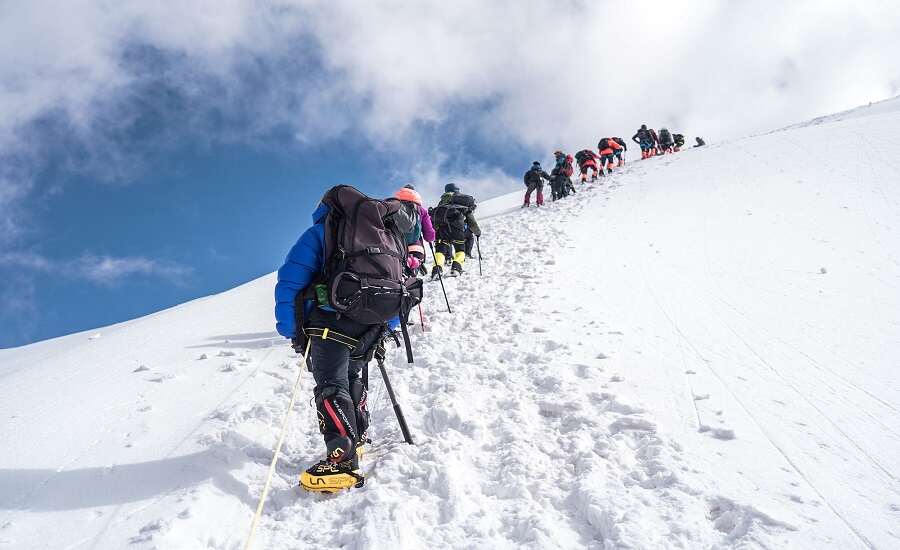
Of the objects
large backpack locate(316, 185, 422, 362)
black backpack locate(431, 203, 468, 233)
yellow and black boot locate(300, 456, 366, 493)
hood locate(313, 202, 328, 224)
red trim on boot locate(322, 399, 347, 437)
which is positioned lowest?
yellow and black boot locate(300, 456, 366, 493)

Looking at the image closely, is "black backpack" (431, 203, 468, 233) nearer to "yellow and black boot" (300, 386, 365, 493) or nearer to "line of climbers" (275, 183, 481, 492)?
"line of climbers" (275, 183, 481, 492)

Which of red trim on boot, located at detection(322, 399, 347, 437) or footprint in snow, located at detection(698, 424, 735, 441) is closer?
red trim on boot, located at detection(322, 399, 347, 437)

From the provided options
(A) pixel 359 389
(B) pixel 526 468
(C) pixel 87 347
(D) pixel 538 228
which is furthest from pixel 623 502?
(D) pixel 538 228

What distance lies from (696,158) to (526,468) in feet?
73.7

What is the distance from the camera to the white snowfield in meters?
2.71

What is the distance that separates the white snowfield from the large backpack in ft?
4.00

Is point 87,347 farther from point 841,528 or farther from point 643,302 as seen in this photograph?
point 841,528

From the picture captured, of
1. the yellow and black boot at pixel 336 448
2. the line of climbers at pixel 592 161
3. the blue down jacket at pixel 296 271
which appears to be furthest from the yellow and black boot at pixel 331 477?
the line of climbers at pixel 592 161

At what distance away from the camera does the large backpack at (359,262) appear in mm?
3199

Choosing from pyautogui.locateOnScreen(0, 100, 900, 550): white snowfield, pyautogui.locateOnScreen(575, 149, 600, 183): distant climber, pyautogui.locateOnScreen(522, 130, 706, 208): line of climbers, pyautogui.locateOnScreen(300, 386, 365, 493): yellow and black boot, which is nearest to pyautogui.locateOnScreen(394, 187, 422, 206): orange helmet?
pyautogui.locateOnScreen(0, 100, 900, 550): white snowfield

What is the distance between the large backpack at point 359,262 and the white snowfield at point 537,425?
1219 millimetres

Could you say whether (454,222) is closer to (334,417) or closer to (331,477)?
(334,417)

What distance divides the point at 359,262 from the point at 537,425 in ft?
6.78

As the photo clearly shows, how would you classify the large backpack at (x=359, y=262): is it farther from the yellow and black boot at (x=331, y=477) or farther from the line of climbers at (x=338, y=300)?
the yellow and black boot at (x=331, y=477)
